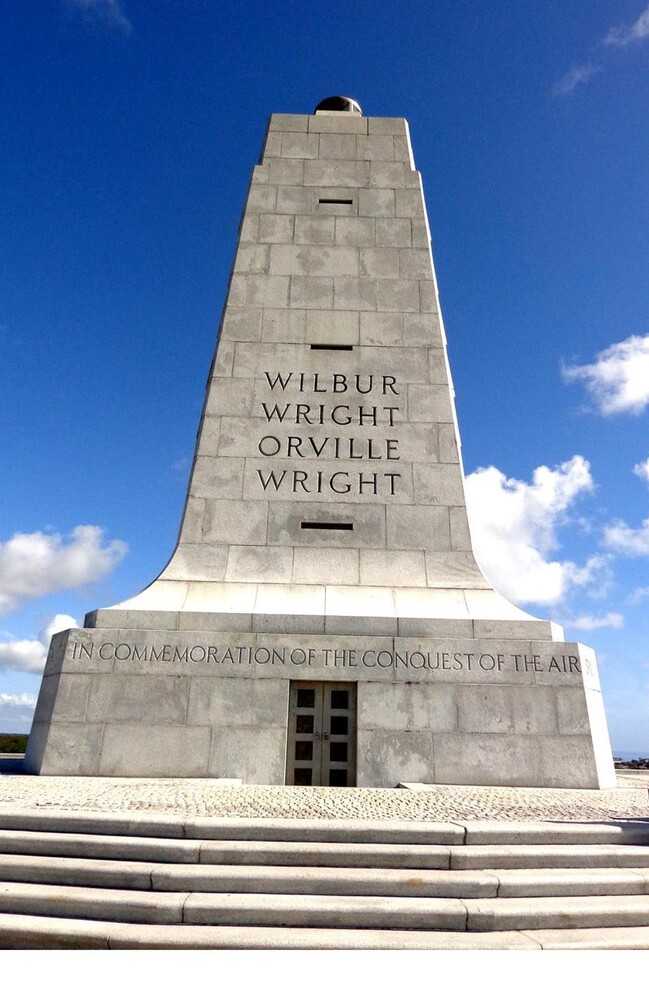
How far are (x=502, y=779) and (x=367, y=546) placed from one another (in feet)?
14.8

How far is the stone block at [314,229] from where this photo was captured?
1536 centimetres

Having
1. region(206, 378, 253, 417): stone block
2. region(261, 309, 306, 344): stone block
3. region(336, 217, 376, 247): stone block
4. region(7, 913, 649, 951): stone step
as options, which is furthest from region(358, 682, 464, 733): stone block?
region(336, 217, 376, 247): stone block

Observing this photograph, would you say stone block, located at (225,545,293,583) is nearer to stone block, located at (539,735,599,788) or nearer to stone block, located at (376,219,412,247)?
stone block, located at (539,735,599,788)

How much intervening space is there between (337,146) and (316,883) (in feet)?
51.6

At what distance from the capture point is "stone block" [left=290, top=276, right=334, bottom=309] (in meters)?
14.8

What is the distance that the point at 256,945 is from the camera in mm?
4848

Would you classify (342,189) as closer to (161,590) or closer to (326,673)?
(161,590)

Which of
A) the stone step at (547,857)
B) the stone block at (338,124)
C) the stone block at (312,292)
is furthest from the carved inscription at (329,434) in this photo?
the stone step at (547,857)

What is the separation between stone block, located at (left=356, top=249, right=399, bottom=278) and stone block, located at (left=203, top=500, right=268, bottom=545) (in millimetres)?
5827

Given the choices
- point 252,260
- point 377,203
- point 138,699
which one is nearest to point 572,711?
point 138,699

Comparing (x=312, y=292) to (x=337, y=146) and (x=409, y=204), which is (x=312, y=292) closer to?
(x=409, y=204)

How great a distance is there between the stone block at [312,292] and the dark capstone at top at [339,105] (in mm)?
6002

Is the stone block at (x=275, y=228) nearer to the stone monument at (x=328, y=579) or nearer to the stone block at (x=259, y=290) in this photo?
the stone monument at (x=328, y=579)
